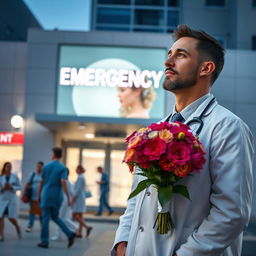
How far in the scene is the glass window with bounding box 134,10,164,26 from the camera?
2944 cm

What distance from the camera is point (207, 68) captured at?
8.39 ft

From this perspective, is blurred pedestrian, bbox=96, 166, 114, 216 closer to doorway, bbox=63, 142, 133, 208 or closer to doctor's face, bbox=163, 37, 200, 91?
doorway, bbox=63, 142, 133, 208

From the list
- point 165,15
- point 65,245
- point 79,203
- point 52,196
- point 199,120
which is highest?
point 165,15

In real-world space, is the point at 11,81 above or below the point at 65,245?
above

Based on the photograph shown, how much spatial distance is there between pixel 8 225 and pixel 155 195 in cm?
1220

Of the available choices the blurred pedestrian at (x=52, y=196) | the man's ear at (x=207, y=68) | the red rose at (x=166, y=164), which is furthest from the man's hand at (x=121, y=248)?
the blurred pedestrian at (x=52, y=196)

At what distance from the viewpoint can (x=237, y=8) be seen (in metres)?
26.0

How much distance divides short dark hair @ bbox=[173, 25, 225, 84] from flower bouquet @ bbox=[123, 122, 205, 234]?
0.46 metres

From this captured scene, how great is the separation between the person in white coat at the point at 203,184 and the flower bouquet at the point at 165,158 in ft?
0.22

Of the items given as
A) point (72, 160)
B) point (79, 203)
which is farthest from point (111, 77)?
point (79, 203)

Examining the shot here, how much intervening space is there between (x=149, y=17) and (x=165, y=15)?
99 centimetres

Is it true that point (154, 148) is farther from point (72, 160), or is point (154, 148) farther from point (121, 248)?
point (72, 160)

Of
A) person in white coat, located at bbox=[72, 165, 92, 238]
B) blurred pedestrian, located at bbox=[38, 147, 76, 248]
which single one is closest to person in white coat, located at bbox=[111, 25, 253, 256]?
blurred pedestrian, located at bbox=[38, 147, 76, 248]

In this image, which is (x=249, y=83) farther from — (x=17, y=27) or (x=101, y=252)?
(x=17, y=27)
